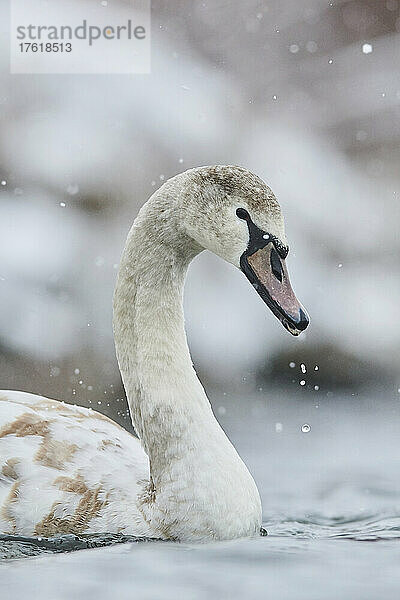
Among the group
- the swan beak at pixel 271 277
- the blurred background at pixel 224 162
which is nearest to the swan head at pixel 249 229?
the swan beak at pixel 271 277

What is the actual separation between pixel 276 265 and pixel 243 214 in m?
0.19

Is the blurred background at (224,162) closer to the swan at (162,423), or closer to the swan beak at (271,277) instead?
the swan at (162,423)

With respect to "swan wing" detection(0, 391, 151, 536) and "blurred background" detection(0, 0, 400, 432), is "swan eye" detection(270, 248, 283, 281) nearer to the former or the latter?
"swan wing" detection(0, 391, 151, 536)

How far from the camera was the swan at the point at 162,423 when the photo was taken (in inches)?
139

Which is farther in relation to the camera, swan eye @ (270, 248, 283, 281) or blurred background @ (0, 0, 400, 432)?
blurred background @ (0, 0, 400, 432)

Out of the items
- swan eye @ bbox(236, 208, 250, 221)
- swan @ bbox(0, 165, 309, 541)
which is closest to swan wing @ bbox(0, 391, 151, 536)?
swan @ bbox(0, 165, 309, 541)

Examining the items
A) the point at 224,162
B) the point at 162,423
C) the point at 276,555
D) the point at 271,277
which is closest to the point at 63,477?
the point at 162,423

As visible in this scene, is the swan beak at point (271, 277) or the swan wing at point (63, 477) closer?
the swan beak at point (271, 277)

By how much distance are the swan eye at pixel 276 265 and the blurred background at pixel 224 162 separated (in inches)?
117

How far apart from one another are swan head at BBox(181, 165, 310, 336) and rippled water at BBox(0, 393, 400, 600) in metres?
0.70

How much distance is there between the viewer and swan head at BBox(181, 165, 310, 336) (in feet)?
11.4

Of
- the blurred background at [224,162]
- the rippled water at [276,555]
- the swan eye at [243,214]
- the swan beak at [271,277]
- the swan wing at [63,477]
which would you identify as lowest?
the rippled water at [276,555]

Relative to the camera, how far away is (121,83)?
8383mm

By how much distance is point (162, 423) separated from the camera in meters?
3.82
